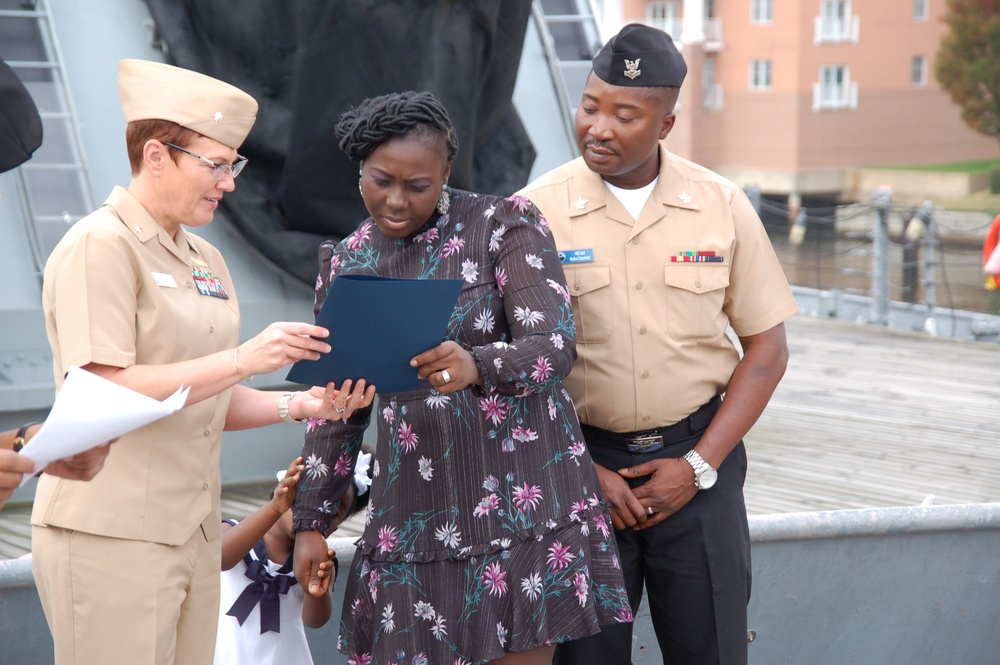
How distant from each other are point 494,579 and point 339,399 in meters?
0.54

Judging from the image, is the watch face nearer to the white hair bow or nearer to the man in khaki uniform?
the man in khaki uniform

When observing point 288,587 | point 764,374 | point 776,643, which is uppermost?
point 764,374

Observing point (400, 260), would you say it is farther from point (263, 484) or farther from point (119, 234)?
point (263, 484)

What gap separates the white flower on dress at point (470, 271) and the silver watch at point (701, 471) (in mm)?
751

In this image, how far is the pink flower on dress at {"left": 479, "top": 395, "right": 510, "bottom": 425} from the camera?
8.82 feet

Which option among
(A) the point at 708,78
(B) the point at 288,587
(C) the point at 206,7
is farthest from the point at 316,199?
(A) the point at 708,78

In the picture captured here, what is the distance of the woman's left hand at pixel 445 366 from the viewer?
2.47 metres

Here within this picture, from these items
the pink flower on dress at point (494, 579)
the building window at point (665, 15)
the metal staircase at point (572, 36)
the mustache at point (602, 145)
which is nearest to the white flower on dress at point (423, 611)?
the pink flower on dress at point (494, 579)

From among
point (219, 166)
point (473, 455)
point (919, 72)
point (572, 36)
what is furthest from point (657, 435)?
Answer: point (919, 72)

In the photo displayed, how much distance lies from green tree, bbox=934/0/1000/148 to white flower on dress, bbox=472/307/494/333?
31.5m

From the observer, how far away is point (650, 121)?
9.81ft

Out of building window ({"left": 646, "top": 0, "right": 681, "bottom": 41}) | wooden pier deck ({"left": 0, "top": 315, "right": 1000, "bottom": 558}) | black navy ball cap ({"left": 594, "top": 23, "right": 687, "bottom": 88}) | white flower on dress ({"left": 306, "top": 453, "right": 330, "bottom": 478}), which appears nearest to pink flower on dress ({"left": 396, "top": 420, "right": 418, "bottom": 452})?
white flower on dress ({"left": 306, "top": 453, "right": 330, "bottom": 478})

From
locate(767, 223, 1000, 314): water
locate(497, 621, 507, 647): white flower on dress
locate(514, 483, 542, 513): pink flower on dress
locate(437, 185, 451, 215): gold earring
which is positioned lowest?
locate(767, 223, 1000, 314): water

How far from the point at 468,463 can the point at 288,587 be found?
0.80m
